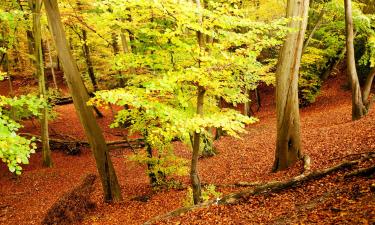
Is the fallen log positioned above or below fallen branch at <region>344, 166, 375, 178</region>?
below

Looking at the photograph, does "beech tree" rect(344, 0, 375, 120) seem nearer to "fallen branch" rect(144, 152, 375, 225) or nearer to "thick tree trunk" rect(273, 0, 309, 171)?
"thick tree trunk" rect(273, 0, 309, 171)

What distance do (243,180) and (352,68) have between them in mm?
6909

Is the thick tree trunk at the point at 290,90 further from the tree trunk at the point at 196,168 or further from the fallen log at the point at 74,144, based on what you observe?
the fallen log at the point at 74,144

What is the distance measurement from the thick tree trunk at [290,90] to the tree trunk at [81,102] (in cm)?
481

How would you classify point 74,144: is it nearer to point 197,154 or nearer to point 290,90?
point 197,154

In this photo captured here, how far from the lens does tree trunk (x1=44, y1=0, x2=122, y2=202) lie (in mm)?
7707

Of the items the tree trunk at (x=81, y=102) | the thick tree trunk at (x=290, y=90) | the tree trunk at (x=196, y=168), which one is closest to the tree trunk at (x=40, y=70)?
the tree trunk at (x=81, y=102)

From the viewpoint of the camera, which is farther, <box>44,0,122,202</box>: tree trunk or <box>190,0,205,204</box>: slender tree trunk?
<box>44,0,122,202</box>: tree trunk

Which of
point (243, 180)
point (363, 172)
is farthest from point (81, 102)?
point (363, 172)

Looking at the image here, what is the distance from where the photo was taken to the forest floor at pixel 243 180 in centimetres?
495

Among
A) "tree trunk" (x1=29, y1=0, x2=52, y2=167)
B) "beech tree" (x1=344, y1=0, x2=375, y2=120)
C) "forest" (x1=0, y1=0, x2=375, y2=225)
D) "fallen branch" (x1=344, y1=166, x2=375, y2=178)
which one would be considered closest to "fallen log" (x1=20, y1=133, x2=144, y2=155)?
"forest" (x1=0, y1=0, x2=375, y2=225)

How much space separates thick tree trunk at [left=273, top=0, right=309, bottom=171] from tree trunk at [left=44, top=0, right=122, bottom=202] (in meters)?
4.81

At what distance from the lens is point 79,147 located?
56.8 ft

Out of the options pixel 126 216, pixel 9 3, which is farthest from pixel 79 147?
pixel 126 216
